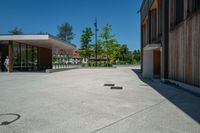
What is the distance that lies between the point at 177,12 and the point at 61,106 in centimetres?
969

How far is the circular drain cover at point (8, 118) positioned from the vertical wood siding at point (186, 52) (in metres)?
7.51

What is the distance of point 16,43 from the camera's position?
82.7 ft

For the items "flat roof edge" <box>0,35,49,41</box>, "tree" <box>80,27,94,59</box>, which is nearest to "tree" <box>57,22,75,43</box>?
"tree" <box>80,27,94,59</box>

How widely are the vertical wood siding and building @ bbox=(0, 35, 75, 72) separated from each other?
12.8m

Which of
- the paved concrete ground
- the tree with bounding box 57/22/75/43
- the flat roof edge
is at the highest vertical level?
the tree with bounding box 57/22/75/43

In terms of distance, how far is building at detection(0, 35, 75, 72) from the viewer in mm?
21969

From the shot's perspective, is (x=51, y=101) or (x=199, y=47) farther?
(x=199, y=47)

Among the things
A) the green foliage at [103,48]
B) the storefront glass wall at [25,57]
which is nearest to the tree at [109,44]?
the green foliage at [103,48]

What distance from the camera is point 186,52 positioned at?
10.7 m

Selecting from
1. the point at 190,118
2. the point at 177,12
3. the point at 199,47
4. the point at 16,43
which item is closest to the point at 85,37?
the point at 16,43

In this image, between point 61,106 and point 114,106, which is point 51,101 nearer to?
point 61,106

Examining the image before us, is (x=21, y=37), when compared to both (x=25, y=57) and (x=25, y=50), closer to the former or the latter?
(x=25, y=50)

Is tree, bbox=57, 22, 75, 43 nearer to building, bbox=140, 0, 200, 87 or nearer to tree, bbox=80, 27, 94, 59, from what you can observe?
tree, bbox=80, 27, 94, 59

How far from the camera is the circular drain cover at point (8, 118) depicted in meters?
5.01
